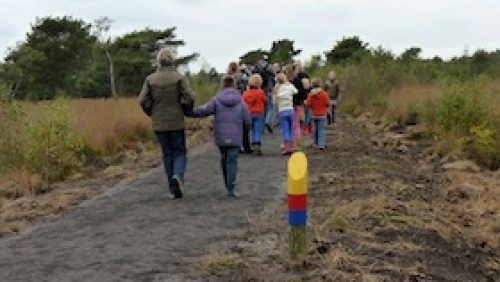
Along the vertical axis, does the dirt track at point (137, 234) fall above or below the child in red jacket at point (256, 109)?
below

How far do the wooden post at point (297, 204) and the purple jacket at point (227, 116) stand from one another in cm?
380

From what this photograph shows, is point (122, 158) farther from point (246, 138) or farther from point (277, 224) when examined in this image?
point (277, 224)

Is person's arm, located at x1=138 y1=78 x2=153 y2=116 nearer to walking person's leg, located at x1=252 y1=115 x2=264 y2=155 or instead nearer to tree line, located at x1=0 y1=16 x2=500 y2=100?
walking person's leg, located at x1=252 y1=115 x2=264 y2=155

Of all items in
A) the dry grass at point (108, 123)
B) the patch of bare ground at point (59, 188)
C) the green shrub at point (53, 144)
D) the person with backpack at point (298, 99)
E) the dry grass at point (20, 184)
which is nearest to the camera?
the patch of bare ground at point (59, 188)

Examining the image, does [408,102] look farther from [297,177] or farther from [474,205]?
[297,177]

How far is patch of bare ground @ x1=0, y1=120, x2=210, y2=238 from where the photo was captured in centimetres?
1040

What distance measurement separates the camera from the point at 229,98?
37.1 feet

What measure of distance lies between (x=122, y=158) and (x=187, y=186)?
17.2ft

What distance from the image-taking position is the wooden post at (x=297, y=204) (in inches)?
283

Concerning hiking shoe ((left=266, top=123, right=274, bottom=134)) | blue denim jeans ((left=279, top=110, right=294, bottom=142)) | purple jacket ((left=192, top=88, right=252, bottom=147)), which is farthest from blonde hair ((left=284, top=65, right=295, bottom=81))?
purple jacket ((left=192, top=88, right=252, bottom=147))

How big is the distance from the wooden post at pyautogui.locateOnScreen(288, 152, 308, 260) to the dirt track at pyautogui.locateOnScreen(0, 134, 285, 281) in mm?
910

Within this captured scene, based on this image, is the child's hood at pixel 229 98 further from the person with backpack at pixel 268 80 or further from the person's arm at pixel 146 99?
the person with backpack at pixel 268 80

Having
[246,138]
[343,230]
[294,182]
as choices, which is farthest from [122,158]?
[294,182]

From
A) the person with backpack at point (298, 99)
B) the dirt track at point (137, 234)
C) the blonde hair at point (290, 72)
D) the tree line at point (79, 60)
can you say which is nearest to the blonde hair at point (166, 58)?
the dirt track at point (137, 234)
